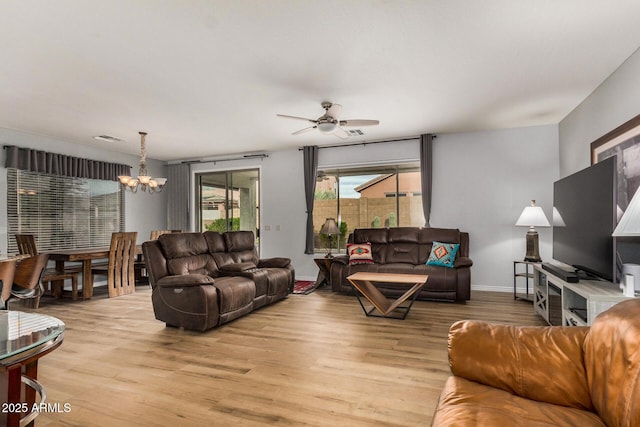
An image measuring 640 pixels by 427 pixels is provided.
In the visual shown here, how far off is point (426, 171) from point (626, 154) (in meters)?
2.93

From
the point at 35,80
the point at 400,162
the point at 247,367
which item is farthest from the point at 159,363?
the point at 400,162

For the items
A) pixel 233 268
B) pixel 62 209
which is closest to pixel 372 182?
pixel 233 268

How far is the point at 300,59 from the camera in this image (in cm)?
316

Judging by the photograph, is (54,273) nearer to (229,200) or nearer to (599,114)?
(229,200)

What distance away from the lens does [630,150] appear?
3.08 m

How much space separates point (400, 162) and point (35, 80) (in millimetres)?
5098

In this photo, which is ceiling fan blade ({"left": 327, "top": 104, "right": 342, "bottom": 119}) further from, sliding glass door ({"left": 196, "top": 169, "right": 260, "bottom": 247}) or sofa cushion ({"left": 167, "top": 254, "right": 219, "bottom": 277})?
sliding glass door ({"left": 196, "top": 169, "right": 260, "bottom": 247})

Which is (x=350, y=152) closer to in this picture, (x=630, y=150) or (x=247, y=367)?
(x=630, y=150)


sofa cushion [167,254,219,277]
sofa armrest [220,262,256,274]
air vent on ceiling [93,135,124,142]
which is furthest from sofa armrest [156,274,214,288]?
air vent on ceiling [93,135,124,142]

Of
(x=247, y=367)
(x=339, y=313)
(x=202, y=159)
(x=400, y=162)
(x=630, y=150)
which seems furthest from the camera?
(x=202, y=159)

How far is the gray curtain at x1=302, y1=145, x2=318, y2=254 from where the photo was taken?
263 inches

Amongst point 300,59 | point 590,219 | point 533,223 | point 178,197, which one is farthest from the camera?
point 178,197

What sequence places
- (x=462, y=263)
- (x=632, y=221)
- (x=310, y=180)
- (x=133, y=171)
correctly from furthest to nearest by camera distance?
(x=133, y=171)
(x=310, y=180)
(x=462, y=263)
(x=632, y=221)

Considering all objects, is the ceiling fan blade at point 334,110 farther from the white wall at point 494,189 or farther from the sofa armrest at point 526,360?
the sofa armrest at point 526,360
